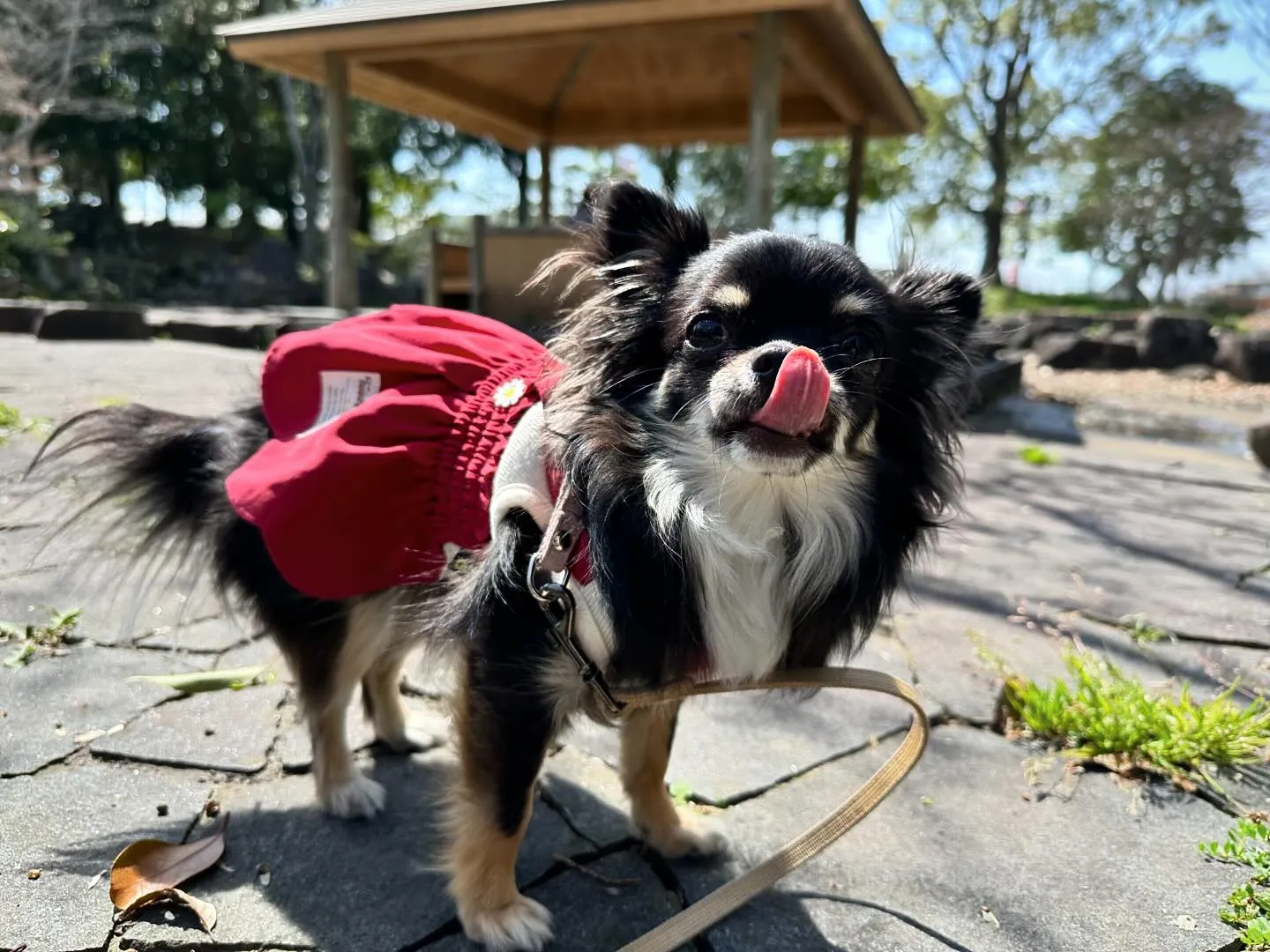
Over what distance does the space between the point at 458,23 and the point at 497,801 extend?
226 inches

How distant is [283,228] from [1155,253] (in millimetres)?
26517

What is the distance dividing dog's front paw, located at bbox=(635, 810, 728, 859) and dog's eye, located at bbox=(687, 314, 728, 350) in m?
1.04

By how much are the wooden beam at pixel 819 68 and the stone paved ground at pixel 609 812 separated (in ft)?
15.2

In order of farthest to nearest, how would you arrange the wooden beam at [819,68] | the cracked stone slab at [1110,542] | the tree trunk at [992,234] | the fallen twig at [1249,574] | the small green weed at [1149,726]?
the tree trunk at [992,234]
the wooden beam at [819,68]
the fallen twig at [1249,574]
the cracked stone slab at [1110,542]
the small green weed at [1149,726]

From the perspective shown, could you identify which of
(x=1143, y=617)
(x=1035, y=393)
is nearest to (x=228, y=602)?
(x=1143, y=617)

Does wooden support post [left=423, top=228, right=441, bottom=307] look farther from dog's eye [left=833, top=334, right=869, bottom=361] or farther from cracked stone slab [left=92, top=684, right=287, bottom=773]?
dog's eye [left=833, top=334, right=869, bottom=361]

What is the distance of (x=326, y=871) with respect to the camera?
162 cm

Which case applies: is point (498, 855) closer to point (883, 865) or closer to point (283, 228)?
point (883, 865)

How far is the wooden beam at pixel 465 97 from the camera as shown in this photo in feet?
23.4

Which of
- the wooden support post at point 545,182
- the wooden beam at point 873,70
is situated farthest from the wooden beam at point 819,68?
the wooden support post at point 545,182

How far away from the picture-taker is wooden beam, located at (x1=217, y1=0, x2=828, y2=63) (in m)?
5.29

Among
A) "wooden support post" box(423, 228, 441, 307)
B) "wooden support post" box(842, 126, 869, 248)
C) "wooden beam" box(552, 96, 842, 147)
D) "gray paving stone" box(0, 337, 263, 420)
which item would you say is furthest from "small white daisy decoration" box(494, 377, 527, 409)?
"wooden beam" box(552, 96, 842, 147)

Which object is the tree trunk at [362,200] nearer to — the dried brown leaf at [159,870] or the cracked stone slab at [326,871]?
the cracked stone slab at [326,871]

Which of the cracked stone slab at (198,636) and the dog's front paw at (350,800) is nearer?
the dog's front paw at (350,800)
